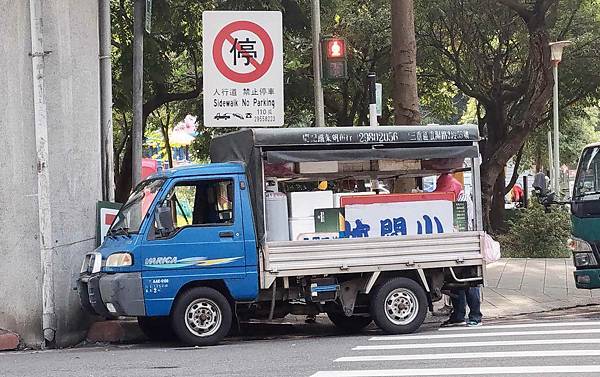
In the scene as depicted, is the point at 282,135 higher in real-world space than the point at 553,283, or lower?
higher

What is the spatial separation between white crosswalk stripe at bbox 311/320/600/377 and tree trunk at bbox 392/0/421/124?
4.24 meters

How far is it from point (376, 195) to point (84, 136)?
164 inches

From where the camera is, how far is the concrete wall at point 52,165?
1124 cm

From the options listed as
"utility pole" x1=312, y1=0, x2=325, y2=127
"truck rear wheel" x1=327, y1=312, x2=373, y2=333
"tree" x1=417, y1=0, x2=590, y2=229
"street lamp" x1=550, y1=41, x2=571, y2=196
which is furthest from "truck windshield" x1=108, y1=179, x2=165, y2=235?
"tree" x1=417, y1=0, x2=590, y2=229

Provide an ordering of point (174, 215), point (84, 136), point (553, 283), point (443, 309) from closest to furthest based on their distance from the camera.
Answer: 1. point (174, 215)
2. point (84, 136)
3. point (443, 309)
4. point (553, 283)

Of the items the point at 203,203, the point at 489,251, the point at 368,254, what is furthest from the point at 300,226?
the point at 489,251

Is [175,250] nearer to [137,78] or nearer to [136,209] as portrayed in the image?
[136,209]

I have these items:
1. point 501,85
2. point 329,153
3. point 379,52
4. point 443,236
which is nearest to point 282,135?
point 329,153

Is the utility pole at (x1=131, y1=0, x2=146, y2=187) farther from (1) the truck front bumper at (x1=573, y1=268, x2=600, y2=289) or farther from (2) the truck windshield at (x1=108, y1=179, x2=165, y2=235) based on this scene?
(1) the truck front bumper at (x1=573, y1=268, x2=600, y2=289)

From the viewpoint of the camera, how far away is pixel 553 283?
15.9 metres

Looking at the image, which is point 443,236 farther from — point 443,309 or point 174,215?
point 174,215

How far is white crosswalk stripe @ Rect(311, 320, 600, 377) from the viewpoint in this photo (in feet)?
26.9

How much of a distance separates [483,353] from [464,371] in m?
1.11

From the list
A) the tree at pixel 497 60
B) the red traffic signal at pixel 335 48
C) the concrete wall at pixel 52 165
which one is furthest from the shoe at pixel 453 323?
the tree at pixel 497 60
